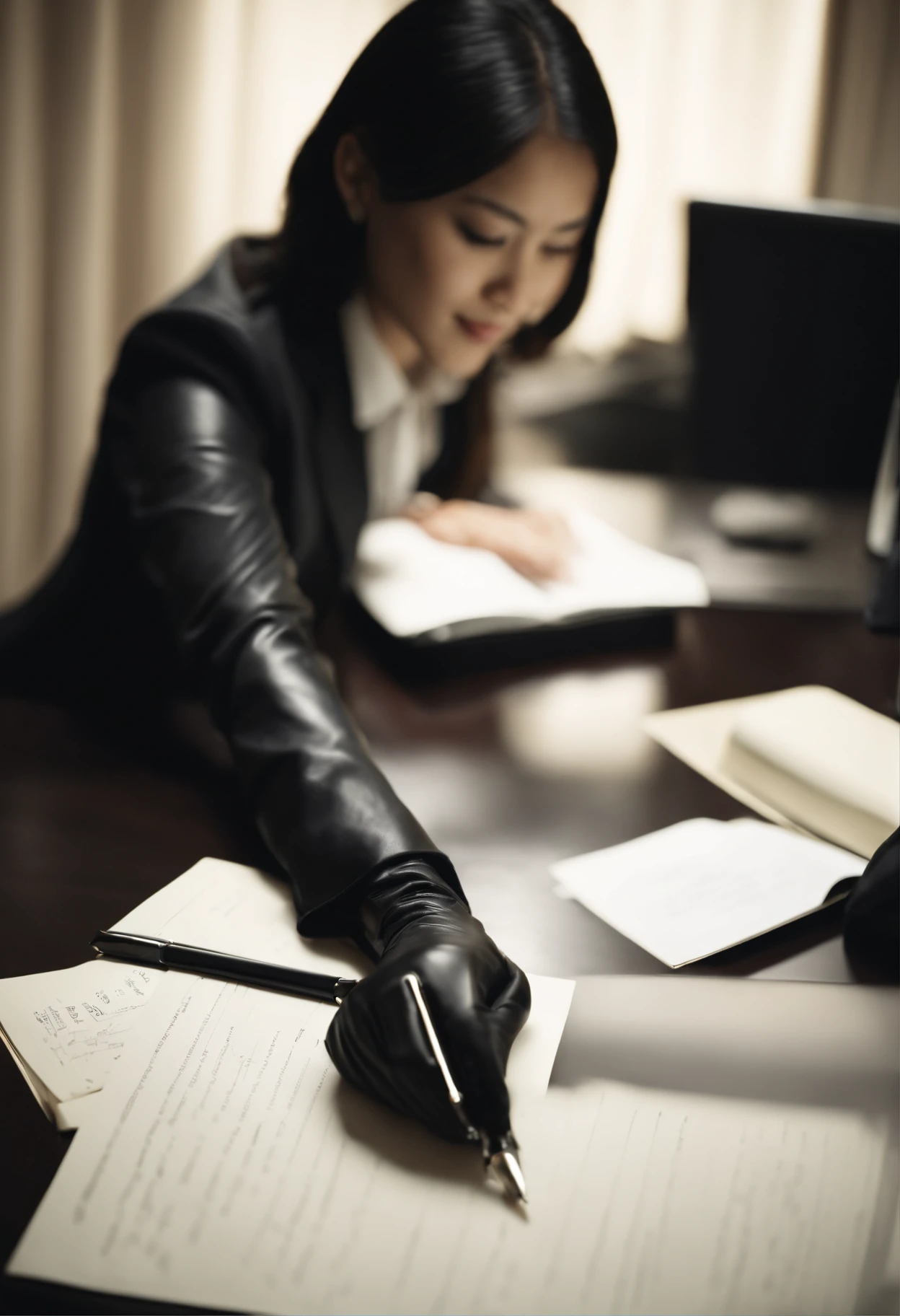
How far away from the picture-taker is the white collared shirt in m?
1.26

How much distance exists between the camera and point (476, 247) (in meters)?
1.12

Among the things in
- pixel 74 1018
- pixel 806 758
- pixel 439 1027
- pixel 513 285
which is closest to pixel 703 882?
pixel 806 758

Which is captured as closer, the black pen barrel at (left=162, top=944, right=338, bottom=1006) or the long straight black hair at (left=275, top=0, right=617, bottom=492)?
the black pen barrel at (left=162, top=944, right=338, bottom=1006)

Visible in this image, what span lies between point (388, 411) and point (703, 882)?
769 mm

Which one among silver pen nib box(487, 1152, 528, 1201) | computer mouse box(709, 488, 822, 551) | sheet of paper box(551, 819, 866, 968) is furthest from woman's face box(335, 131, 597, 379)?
silver pen nib box(487, 1152, 528, 1201)

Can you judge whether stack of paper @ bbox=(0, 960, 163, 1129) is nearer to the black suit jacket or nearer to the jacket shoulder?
the black suit jacket

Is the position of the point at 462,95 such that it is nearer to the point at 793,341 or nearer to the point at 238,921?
the point at 793,341

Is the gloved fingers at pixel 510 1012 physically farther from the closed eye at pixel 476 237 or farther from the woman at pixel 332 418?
the closed eye at pixel 476 237

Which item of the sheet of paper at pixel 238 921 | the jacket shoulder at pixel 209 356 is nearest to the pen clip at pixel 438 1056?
the sheet of paper at pixel 238 921

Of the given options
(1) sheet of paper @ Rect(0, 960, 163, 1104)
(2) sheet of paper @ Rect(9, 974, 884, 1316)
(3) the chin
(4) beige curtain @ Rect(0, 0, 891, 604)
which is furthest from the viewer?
(4) beige curtain @ Rect(0, 0, 891, 604)

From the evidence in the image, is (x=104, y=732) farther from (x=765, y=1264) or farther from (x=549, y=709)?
(x=765, y=1264)

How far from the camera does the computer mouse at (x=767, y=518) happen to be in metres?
1.34

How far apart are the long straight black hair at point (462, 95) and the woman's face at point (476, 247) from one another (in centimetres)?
2

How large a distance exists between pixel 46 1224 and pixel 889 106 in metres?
2.17
